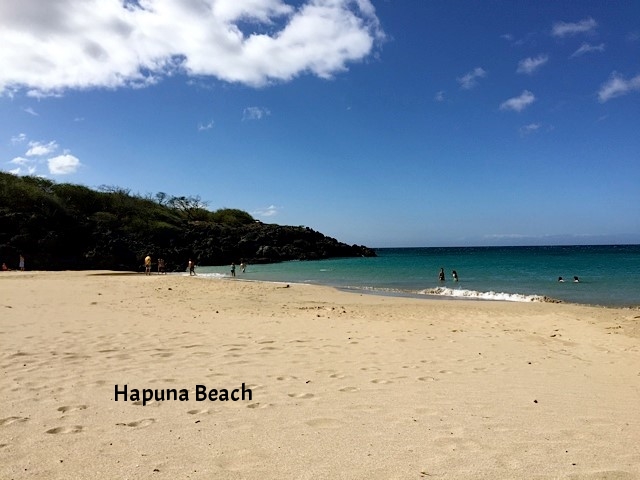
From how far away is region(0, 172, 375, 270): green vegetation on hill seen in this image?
47531mm

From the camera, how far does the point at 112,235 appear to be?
180 ft

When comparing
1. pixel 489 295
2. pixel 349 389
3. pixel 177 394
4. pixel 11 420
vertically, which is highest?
pixel 11 420

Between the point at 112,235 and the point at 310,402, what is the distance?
56.2 m

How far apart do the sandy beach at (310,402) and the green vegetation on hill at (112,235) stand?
4257 cm

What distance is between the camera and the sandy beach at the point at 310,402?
365cm

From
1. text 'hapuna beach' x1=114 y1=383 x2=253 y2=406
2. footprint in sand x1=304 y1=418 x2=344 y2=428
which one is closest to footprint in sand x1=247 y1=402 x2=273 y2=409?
text 'hapuna beach' x1=114 y1=383 x2=253 y2=406

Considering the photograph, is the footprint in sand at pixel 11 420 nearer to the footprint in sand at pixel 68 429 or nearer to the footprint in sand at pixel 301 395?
the footprint in sand at pixel 68 429

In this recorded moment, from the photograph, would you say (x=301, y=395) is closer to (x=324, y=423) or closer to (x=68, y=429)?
(x=324, y=423)

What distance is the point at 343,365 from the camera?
7223 mm

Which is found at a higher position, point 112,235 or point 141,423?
point 112,235

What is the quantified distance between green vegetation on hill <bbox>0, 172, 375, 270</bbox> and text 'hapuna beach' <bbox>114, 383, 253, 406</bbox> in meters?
47.2

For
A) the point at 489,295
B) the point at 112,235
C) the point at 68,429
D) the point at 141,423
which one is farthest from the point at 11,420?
the point at 112,235

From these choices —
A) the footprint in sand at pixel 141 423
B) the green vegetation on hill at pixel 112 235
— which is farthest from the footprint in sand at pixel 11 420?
the green vegetation on hill at pixel 112 235

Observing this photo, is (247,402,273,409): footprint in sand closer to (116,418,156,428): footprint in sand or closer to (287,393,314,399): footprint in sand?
(287,393,314,399): footprint in sand
